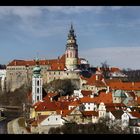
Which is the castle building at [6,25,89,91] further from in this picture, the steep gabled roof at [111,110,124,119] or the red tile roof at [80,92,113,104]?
the steep gabled roof at [111,110,124,119]

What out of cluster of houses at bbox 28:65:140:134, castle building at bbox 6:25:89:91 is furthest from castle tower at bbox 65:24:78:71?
cluster of houses at bbox 28:65:140:134

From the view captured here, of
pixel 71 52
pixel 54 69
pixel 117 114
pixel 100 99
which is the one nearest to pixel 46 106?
pixel 100 99

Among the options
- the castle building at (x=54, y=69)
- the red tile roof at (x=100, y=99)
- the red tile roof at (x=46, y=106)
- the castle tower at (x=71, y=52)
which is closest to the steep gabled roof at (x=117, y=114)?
the red tile roof at (x=46, y=106)

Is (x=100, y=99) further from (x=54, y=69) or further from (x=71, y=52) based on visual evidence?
(x=71, y=52)

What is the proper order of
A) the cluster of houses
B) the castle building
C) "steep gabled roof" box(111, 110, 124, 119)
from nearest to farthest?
the cluster of houses
"steep gabled roof" box(111, 110, 124, 119)
the castle building
